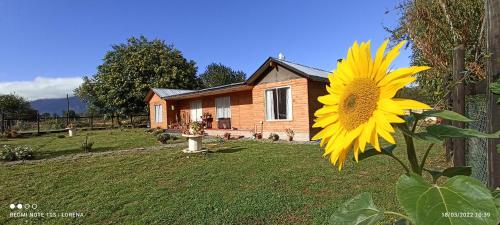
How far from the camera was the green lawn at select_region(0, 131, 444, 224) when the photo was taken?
489cm

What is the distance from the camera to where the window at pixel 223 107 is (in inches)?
854

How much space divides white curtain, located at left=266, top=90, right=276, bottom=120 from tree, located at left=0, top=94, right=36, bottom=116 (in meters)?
48.4

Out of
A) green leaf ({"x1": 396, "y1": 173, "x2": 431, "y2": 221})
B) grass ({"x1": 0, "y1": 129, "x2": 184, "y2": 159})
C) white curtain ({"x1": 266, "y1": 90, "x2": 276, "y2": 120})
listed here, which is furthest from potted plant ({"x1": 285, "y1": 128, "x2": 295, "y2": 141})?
green leaf ({"x1": 396, "y1": 173, "x2": 431, "y2": 221})

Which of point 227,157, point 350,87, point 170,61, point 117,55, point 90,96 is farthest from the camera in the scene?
point 90,96

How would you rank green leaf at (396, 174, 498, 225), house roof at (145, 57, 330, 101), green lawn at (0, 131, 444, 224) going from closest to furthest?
1. green leaf at (396, 174, 498, 225)
2. green lawn at (0, 131, 444, 224)
3. house roof at (145, 57, 330, 101)

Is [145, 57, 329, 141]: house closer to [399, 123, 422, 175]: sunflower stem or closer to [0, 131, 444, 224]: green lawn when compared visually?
[0, 131, 444, 224]: green lawn

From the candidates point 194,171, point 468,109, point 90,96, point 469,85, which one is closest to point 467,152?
point 468,109

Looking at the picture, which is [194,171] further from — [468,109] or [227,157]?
[468,109]

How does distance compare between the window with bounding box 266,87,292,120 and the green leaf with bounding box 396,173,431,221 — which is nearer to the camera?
the green leaf with bounding box 396,173,431,221

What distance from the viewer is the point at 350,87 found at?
771 millimetres

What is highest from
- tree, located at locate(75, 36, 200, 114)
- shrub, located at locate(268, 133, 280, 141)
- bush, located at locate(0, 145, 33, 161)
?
tree, located at locate(75, 36, 200, 114)

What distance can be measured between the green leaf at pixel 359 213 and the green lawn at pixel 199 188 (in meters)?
3.61

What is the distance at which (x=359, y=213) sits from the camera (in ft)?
2.69

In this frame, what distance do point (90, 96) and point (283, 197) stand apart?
147 ft
